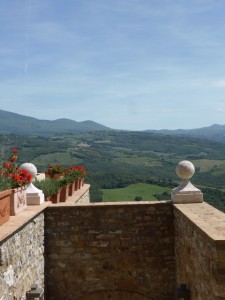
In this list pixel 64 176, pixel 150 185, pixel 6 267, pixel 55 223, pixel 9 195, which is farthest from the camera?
pixel 150 185

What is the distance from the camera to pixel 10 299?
16.2 feet

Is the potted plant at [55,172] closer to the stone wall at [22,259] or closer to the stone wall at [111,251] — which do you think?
the stone wall at [111,251]

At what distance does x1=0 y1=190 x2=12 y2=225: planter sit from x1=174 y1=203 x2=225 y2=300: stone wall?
97.1 inches

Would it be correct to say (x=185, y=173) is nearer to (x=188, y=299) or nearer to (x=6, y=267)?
(x=188, y=299)

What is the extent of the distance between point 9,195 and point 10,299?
1.31m

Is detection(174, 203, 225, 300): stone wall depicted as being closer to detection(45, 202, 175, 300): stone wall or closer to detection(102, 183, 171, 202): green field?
detection(45, 202, 175, 300): stone wall

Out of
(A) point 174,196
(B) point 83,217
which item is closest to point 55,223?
(B) point 83,217

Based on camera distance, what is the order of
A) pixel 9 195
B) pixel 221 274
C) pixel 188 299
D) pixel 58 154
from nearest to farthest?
1. pixel 221 274
2. pixel 9 195
3. pixel 188 299
4. pixel 58 154

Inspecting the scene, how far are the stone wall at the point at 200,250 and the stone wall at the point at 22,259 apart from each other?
225 cm

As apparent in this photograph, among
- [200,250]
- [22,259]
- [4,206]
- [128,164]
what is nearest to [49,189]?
[22,259]

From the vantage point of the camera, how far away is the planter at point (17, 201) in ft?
18.8

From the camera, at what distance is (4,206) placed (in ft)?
17.0

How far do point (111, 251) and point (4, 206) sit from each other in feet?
8.00

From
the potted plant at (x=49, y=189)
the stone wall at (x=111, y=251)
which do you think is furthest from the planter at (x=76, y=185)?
the stone wall at (x=111, y=251)
